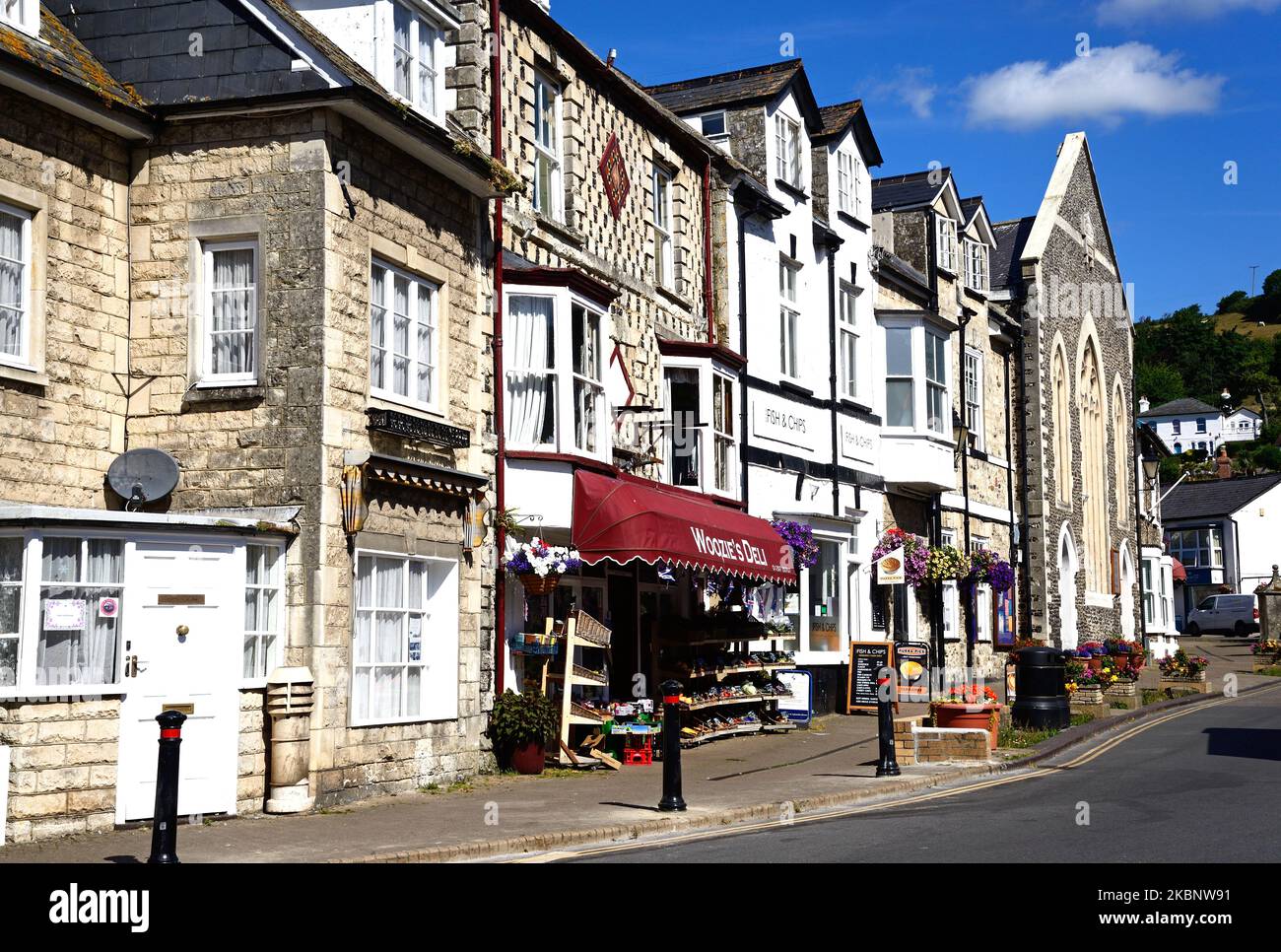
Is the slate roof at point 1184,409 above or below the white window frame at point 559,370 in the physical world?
above

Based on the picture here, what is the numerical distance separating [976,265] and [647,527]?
21.0 metres

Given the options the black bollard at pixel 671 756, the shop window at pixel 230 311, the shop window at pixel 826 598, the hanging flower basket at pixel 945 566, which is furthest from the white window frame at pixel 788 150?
the black bollard at pixel 671 756

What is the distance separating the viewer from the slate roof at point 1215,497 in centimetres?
7862

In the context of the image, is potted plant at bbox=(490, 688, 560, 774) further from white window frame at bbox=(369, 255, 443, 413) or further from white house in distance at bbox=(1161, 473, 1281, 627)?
white house in distance at bbox=(1161, 473, 1281, 627)

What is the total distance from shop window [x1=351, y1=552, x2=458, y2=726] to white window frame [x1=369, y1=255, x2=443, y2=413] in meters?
1.71

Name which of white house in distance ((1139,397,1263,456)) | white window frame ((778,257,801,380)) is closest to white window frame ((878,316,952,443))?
white window frame ((778,257,801,380))

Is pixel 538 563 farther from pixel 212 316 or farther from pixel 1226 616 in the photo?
pixel 1226 616

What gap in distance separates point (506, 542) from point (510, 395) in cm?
180

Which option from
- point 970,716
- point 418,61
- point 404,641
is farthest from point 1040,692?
point 418,61

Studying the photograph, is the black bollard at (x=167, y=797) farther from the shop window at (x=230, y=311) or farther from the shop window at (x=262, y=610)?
the shop window at (x=230, y=311)

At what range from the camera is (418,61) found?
16859 millimetres

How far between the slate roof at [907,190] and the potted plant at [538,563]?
18612 mm

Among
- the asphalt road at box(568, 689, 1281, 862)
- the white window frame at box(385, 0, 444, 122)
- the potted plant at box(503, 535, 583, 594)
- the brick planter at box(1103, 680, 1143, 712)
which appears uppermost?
the white window frame at box(385, 0, 444, 122)

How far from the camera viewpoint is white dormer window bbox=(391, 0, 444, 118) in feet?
54.7
